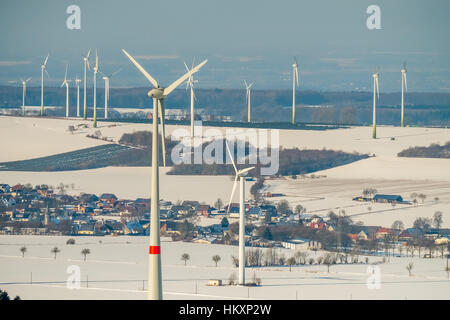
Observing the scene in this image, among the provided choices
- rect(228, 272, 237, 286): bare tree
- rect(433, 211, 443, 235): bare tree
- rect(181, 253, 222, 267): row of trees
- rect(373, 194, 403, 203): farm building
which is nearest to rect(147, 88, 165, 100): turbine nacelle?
rect(228, 272, 237, 286): bare tree

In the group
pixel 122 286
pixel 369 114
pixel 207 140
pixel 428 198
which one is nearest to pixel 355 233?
pixel 428 198

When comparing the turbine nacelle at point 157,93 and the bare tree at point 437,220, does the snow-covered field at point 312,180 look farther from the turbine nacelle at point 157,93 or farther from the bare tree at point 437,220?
the turbine nacelle at point 157,93

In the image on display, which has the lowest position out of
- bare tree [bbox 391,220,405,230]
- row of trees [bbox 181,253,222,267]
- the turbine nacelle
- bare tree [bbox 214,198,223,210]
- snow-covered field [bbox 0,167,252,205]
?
row of trees [bbox 181,253,222,267]

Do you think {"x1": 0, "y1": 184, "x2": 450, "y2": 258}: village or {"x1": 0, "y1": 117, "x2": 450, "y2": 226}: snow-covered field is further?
→ {"x1": 0, "y1": 117, "x2": 450, "y2": 226}: snow-covered field

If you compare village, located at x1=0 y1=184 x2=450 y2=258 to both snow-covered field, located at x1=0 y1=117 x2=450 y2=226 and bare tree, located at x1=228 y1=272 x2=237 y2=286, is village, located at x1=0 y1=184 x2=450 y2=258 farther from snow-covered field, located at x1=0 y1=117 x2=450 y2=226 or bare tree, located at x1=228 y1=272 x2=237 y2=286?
bare tree, located at x1=228 y1=272 x2=237 y2=286

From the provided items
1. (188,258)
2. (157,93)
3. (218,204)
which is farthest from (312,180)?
(157,93)

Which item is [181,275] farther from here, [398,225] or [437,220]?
[437,220]
